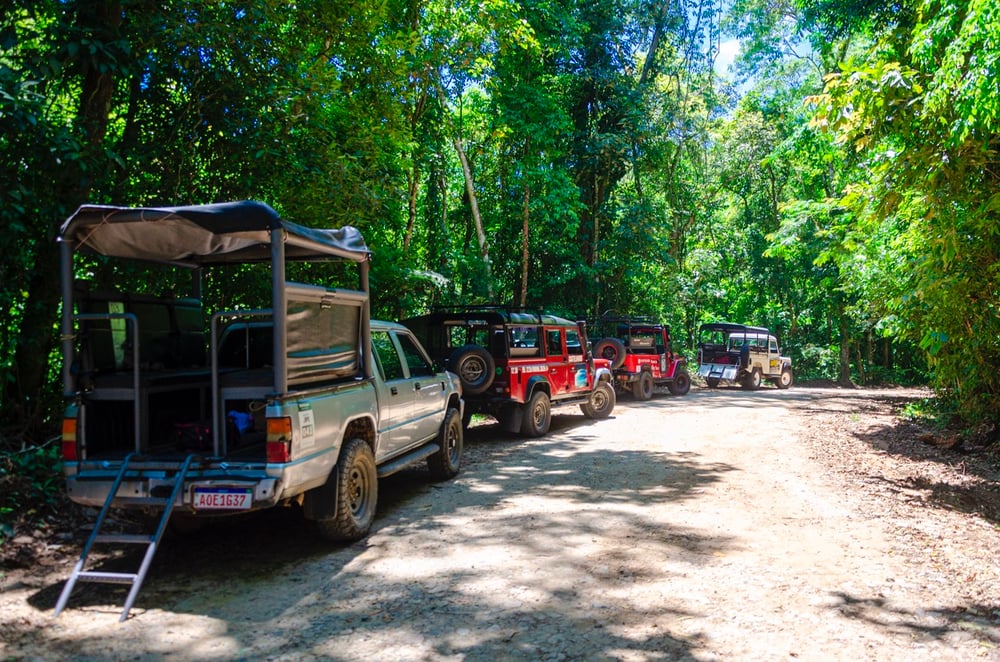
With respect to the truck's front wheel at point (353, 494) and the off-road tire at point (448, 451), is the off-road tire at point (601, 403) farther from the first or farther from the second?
the truck's front wheel at point (353, 494)

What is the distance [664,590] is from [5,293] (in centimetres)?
619

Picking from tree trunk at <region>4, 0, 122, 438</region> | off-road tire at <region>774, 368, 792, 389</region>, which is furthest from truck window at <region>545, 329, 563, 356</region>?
off-road tire at <region>774, 368, 792, 389</region>

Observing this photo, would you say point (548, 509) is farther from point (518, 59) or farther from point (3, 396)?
point (518, 59)

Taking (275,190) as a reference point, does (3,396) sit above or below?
below

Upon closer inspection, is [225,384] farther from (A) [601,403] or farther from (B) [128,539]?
(A) [601,403]

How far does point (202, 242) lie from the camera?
5953 mm

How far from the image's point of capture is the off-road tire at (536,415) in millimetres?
11695

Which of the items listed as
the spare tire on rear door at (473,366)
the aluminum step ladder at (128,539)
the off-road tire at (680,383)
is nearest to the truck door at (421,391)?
the spare tire on rear door at (473,366)

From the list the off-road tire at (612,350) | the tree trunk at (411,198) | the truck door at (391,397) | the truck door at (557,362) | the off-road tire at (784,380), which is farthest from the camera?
the off-road tire at (784,380)

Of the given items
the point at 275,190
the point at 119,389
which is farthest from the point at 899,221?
A: the point at 119,389

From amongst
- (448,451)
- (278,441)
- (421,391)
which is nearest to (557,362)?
(448,451)

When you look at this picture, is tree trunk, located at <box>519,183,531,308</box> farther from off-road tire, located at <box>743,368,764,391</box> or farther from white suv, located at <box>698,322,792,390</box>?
off-road tire, located at <box>743,368,764,391</box>

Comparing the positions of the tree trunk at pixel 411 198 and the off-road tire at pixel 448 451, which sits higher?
the tree trunk at pixel 411 198

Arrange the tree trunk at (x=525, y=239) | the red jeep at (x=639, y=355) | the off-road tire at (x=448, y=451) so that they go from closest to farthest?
the off-road tire at (x=448, y=451)
the red jeep at (x=639, y=355)
the tree trunk at (x=525, y=239)
